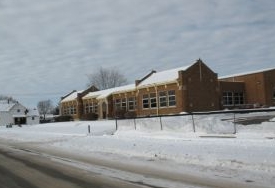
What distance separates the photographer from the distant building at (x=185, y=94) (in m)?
58.0

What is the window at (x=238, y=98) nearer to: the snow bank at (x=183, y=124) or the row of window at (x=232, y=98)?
the row of window at (x=232, y=98)

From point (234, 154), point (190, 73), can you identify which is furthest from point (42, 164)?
point (190, 73)

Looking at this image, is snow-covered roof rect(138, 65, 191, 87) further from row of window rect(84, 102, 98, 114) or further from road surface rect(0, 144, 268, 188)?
road surface rect(0, 144, 268, 188)

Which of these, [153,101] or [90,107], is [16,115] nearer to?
[90,107]

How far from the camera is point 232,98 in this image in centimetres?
6706

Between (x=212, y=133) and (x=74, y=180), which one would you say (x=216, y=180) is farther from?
(x=212, y=133)

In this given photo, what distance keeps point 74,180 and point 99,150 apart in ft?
37.5

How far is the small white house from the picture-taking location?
406 ft

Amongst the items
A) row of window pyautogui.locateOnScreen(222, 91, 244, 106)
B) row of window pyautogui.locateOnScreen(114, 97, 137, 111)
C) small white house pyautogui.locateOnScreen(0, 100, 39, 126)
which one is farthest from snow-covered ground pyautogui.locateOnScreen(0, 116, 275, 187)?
small white house pyautogui.locateOnScreen(0, 100, 39, 126)

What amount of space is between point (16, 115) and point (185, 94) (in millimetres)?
79053

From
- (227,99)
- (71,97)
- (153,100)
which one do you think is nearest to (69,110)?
(71,97)

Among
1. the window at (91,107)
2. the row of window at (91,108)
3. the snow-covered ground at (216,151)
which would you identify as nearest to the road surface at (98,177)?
the snow-covered ground at (216,151)

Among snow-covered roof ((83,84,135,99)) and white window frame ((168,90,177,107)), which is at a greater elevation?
snow-covered roof ((83,84,135,99))

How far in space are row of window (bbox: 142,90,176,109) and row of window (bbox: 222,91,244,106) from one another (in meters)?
9.81
